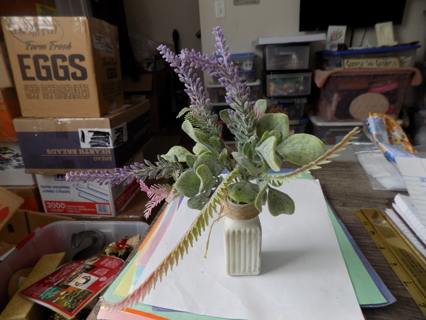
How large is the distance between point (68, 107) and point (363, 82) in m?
1.42

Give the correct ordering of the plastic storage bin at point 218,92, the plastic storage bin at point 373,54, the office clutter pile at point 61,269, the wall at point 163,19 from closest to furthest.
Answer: the office clutter pile at point 61,269
the plastic storage bin at point 373,54
the plastic storage bin at point 218,92
the wall at point 163,19

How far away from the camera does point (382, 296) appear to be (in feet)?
1.11

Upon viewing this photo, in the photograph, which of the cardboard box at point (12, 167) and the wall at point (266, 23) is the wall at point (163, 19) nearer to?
the wall at point (266, 23)

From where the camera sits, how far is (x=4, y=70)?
972mm

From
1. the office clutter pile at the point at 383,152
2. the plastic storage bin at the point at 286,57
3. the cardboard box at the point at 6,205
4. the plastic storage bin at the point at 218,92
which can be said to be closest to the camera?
the office clutter pile at the point at 383,152

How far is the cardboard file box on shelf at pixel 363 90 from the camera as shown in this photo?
4.98ft

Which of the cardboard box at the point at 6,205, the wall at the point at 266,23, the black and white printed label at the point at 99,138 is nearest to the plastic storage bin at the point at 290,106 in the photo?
the wall at the point at 266,23

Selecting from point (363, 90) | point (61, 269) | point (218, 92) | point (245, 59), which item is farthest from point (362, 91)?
point (61, 269)

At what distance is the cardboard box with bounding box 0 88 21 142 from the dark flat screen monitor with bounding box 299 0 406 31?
1508 mm

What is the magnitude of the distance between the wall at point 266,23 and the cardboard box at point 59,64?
92 cm

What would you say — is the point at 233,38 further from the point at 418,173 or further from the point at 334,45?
the point at 418,173

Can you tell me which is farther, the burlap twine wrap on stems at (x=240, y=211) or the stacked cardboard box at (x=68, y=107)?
the stacked cardboard box at (x=68, y=107)

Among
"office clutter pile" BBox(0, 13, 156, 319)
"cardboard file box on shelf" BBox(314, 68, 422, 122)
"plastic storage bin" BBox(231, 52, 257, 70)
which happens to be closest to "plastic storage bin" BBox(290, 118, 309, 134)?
"cardboard file box on shelf" BBox(314, 68, 422, 122)

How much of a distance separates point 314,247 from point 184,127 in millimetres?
252
